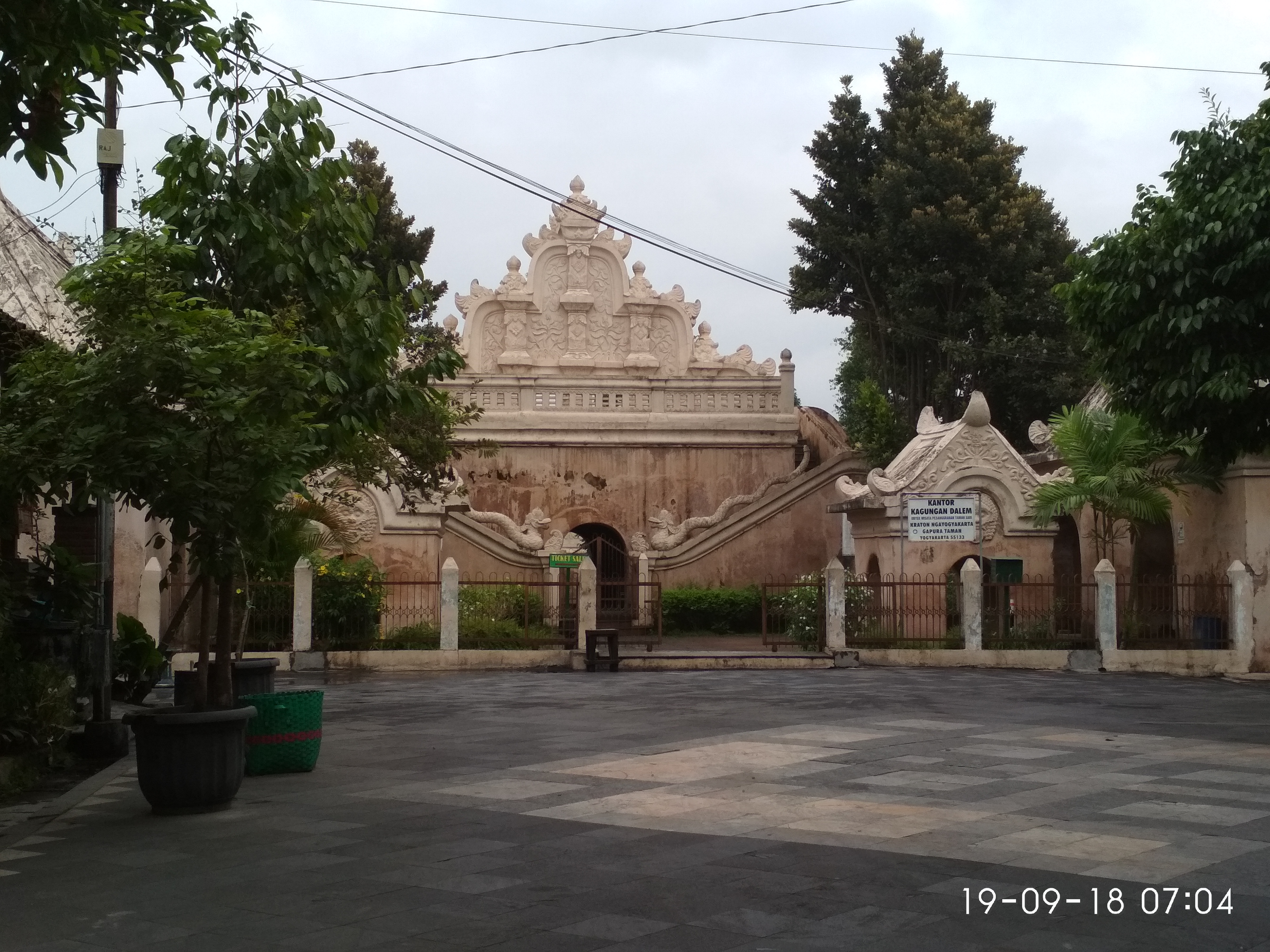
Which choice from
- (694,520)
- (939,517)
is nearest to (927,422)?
(939,517)

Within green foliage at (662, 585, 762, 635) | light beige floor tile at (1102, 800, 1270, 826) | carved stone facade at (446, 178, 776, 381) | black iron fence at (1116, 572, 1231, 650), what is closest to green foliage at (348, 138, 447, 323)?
carved stone facade at (446, 178, 776, 381)

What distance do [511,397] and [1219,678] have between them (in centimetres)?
1644

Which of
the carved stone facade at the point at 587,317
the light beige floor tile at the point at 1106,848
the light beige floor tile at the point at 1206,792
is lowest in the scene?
the light beige floor tile at the point at 1106,848

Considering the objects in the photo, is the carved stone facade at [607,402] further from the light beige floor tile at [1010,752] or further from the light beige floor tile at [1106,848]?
the light beige floor tile at [1106,848]

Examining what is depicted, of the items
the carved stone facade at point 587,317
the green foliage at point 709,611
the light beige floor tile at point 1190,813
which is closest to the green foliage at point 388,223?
the carved stone facade at point 587,317

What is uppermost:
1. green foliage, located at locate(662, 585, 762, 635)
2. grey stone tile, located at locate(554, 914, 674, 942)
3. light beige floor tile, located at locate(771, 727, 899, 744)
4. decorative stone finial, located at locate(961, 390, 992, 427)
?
decorative stone finial, located at locate(961, 390, 992, 427)

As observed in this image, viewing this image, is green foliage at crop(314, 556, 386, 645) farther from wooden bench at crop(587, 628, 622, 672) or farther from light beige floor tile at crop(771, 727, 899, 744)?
light beige floor tile at crop(771, 727, 899, 744)

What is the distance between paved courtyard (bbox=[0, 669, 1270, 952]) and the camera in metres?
5.30

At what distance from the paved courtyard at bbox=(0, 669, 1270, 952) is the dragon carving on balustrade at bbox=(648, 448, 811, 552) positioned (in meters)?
15.5

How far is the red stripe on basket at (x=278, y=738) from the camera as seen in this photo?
9.57m

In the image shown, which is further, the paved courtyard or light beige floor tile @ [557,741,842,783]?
light beige floor tile @ [557,741,842,783]

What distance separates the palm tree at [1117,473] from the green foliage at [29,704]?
15733 mm

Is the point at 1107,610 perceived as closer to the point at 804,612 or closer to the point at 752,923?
the point at 804,612

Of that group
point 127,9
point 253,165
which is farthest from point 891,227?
point 127,9
